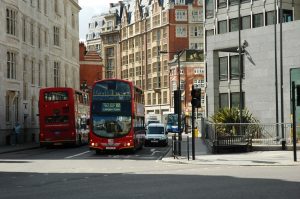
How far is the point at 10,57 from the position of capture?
169 feet

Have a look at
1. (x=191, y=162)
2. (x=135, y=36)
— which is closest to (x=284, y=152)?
(x=191, y=162)

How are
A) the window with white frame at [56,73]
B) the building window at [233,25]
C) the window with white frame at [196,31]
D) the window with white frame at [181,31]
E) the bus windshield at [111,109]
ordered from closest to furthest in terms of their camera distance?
1. the bus windshield at [111,109]
2. the building window at [233,25]
3. the window with white frame at [56,73]
4. the window with white frame at [181,31]
5. the window with white frame at [196,31]

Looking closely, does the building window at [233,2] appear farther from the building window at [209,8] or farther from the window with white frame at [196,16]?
the window with white frame at [196,16]

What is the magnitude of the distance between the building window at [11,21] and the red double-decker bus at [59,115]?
10.6 metres

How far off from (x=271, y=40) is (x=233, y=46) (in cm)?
493

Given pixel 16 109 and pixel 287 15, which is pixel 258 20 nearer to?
pixel 287 15

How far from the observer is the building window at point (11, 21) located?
51219 mm

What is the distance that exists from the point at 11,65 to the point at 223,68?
17.6 m

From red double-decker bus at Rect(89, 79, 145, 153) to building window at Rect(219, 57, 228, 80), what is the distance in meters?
21.4

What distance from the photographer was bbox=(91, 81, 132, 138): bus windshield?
33.6 m

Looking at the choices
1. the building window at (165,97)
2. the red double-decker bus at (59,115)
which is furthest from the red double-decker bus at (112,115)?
the building window at (165,97)

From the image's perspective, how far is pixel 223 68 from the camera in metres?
54.5

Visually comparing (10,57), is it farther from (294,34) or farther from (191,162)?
(191,162)

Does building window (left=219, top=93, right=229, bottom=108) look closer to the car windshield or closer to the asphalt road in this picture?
the car windshield
